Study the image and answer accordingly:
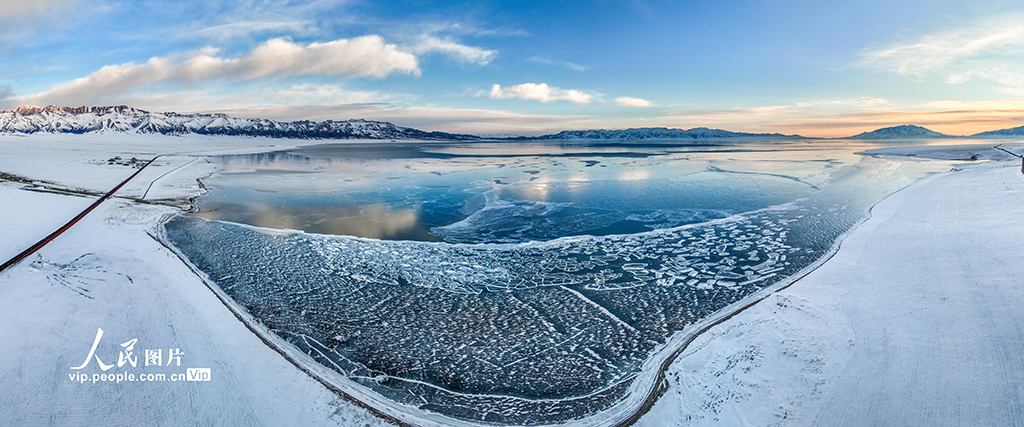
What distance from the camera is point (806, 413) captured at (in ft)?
15.7

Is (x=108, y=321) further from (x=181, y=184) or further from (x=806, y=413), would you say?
(x=181, y=184)

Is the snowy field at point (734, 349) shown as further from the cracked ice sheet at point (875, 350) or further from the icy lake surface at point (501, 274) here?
the icy lake surface at point (501, 274)

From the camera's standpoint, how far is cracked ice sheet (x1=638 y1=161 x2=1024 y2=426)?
4.78 meters

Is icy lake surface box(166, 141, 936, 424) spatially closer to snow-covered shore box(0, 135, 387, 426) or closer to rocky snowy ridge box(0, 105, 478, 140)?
snow-covered shore box(0, 135, 387, 426)

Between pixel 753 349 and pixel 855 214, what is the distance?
11.7 m

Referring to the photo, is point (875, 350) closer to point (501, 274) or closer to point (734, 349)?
point (734, 349)

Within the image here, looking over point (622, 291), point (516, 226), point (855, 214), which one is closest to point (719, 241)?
point (622, 291)

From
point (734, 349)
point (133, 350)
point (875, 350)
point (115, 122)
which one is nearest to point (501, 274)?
point (734, 349)

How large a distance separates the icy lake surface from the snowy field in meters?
0.69

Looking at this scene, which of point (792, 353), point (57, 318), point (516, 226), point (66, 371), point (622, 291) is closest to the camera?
point (66, 371)

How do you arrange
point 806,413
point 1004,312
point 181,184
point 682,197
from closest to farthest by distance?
point 806,413, point 1004,312, point 682,197, point 181,184

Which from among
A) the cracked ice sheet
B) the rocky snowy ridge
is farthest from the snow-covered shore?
the rocky snowy ridge

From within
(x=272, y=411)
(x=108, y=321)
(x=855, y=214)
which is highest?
(x=855, y=214)

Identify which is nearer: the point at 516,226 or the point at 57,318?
the point at 57,318
